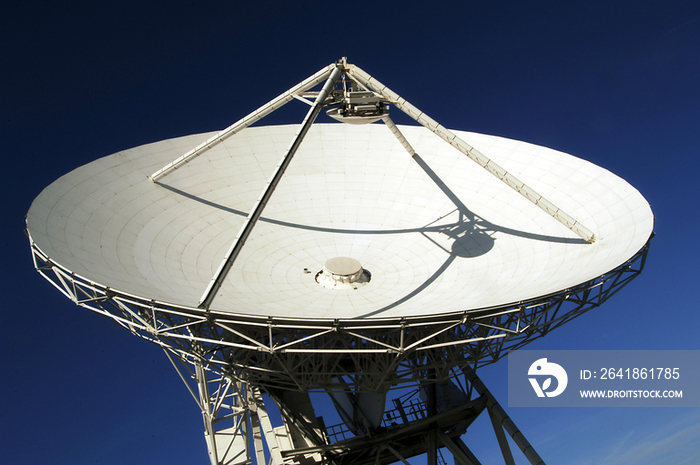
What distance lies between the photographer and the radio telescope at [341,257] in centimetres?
2102

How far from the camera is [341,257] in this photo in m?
28.0

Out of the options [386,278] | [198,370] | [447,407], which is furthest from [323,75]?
[447,407]

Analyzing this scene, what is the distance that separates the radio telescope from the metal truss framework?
95 mm

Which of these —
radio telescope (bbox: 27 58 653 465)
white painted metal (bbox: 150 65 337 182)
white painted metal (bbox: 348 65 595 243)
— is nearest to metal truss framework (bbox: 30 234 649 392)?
radio telescope (bbox: 27 58 653 465)

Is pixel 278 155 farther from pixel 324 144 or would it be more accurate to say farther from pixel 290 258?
pixel 290 258

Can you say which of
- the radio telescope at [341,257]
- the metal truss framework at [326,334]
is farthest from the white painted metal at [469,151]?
the metal truss framework at [326,334]

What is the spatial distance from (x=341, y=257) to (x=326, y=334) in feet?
26.6

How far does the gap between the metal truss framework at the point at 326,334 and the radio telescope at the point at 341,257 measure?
0.09 meters

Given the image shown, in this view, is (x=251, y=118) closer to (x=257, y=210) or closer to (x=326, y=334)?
(x=257, y=210)

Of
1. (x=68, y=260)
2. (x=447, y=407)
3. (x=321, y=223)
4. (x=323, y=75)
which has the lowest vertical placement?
(x=447, y=407)

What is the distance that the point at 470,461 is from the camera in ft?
103

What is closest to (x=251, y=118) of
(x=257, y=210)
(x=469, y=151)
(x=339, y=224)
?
(x=339, y=224)

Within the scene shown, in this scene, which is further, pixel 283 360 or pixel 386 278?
pixel 386 278

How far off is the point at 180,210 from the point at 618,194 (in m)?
19.2
